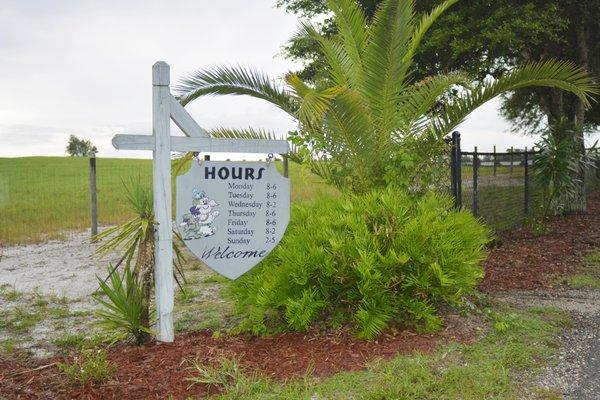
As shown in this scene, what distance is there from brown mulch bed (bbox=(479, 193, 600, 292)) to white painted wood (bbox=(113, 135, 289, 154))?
12.4 ft

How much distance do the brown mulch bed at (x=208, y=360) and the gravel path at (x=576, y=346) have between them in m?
0.82

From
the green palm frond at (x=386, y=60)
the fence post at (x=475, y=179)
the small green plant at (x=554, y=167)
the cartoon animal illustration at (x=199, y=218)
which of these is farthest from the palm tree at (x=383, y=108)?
the small green plant at (x=554, y=167)

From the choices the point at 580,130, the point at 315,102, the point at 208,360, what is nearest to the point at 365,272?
the point at 208,360

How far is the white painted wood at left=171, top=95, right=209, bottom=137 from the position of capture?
5.50 m

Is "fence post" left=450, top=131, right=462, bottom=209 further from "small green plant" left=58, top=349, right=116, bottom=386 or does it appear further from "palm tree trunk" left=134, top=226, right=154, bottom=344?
"small green plant" left=58, top=349, right=116, bottom=386

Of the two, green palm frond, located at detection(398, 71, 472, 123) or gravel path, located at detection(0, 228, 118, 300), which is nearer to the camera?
green palm frond, located at detection(398, 71, 472, 123)

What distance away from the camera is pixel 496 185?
12.9 m

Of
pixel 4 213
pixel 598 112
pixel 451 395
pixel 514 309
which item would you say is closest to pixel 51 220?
pixel 4 213

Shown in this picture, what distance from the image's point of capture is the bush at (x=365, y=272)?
5.30 m

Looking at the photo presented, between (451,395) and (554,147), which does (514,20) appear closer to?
(554,147)

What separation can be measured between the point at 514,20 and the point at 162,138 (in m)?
9.29

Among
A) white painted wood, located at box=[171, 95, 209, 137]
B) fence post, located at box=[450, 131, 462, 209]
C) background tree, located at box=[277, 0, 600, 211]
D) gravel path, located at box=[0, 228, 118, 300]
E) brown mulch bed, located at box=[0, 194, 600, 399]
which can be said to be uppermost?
background tree, located at box=[277, 0, 600, 211]

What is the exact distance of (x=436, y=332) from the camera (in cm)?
546

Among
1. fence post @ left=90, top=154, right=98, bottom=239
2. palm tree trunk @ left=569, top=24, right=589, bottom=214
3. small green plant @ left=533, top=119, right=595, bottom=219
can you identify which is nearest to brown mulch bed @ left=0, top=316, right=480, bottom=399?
fence post @ left=90, top=154, right=98, bottom=239
